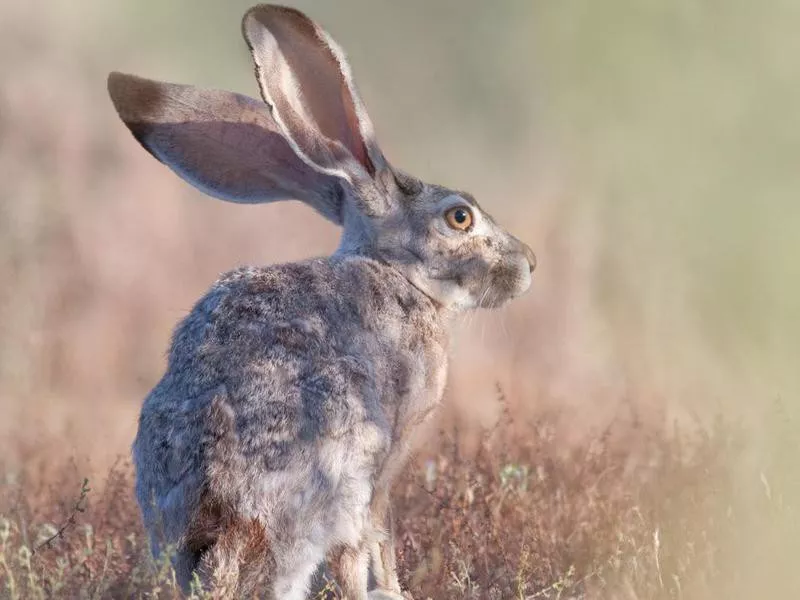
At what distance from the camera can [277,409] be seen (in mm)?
5039

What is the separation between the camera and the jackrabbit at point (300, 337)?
196 inches

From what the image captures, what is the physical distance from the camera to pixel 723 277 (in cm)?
774

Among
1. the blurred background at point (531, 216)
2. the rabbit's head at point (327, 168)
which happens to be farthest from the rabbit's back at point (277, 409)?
the blurred background at point (531, 216)

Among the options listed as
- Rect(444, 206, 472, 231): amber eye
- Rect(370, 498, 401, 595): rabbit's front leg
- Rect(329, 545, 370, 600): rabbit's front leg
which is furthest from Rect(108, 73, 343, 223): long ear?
Rect(329, 545, 370, 600): rabbit's front leg

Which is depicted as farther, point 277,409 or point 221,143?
point 221,143

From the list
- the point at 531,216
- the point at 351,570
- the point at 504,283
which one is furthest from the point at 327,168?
the point at 531,216

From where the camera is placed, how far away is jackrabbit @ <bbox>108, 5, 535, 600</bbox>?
497cm

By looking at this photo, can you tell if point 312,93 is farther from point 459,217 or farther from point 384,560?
point 384,560

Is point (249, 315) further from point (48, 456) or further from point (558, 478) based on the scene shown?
point (48, 456)

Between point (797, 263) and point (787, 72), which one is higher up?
point (787, 72)

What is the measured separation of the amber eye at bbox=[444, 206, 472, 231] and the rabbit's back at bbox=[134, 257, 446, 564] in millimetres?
737

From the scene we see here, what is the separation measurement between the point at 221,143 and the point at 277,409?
5.28 feet

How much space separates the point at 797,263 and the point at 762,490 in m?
1.67

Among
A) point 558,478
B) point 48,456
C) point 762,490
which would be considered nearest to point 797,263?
point 762,490
